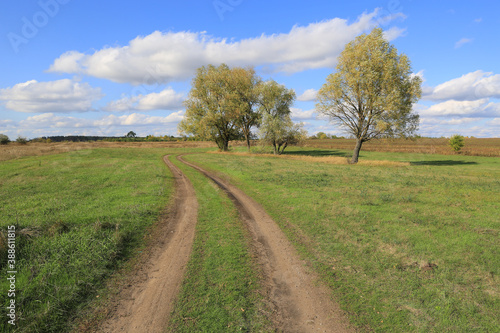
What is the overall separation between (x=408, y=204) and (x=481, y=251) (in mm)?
5808

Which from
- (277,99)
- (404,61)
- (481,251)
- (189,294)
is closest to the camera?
(189,294)

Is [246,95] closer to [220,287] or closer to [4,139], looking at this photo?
[220,287]

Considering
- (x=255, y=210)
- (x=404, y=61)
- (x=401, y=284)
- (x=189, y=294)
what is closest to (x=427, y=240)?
(x=401, y=284)

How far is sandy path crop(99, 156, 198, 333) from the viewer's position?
17.5ft

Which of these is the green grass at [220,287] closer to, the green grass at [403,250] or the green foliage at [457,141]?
the green grass at [403,250]

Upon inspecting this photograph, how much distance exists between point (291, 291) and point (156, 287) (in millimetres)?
3802

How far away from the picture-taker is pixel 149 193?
1717cm

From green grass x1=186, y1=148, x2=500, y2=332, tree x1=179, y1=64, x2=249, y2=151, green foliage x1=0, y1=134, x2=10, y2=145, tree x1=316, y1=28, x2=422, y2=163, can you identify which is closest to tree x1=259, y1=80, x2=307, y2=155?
tree x1=179, y1=64, x2=249, y2=151

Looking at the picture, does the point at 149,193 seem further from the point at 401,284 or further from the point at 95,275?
the point at 401,284

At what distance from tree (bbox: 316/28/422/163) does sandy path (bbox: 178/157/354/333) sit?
30.0 meters

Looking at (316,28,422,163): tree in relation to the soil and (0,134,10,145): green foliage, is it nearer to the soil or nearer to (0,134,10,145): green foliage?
the soil

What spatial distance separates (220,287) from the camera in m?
6.52

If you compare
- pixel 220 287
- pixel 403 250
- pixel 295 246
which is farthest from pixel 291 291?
pixel 403 250

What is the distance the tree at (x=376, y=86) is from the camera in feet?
108
